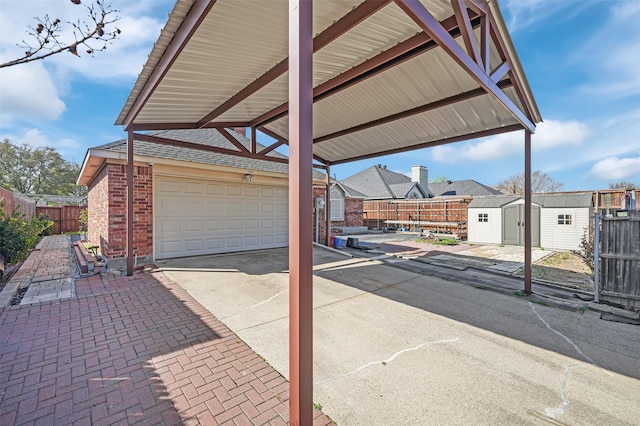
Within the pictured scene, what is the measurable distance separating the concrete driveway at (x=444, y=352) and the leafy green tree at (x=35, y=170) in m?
31.5

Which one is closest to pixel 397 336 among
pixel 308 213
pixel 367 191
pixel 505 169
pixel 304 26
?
pixel 308 213

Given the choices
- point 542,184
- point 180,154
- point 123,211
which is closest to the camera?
point 123,211

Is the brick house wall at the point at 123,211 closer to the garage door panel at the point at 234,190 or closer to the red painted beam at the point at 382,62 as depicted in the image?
the garage door panel at the point at 234,190

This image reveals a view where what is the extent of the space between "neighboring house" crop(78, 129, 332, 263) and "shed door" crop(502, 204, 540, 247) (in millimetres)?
10171

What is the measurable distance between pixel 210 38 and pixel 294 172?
263cm

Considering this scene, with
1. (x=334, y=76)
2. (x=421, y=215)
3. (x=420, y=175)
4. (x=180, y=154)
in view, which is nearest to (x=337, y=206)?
(x=421, y=215)

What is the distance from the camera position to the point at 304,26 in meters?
1.67

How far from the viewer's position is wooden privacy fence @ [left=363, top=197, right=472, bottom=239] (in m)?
15.6

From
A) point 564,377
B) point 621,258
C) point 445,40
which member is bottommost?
point 564,377

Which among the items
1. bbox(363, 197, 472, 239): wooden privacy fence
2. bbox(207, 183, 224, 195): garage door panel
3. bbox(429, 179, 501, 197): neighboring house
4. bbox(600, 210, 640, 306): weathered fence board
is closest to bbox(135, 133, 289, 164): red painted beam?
bbox(207, 183, 224, 195): garage door panel

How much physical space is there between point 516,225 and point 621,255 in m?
8.56

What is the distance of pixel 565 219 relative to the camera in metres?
11.0

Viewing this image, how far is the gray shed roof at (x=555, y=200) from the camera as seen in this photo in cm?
1057

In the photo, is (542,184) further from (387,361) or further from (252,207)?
(387,361)
